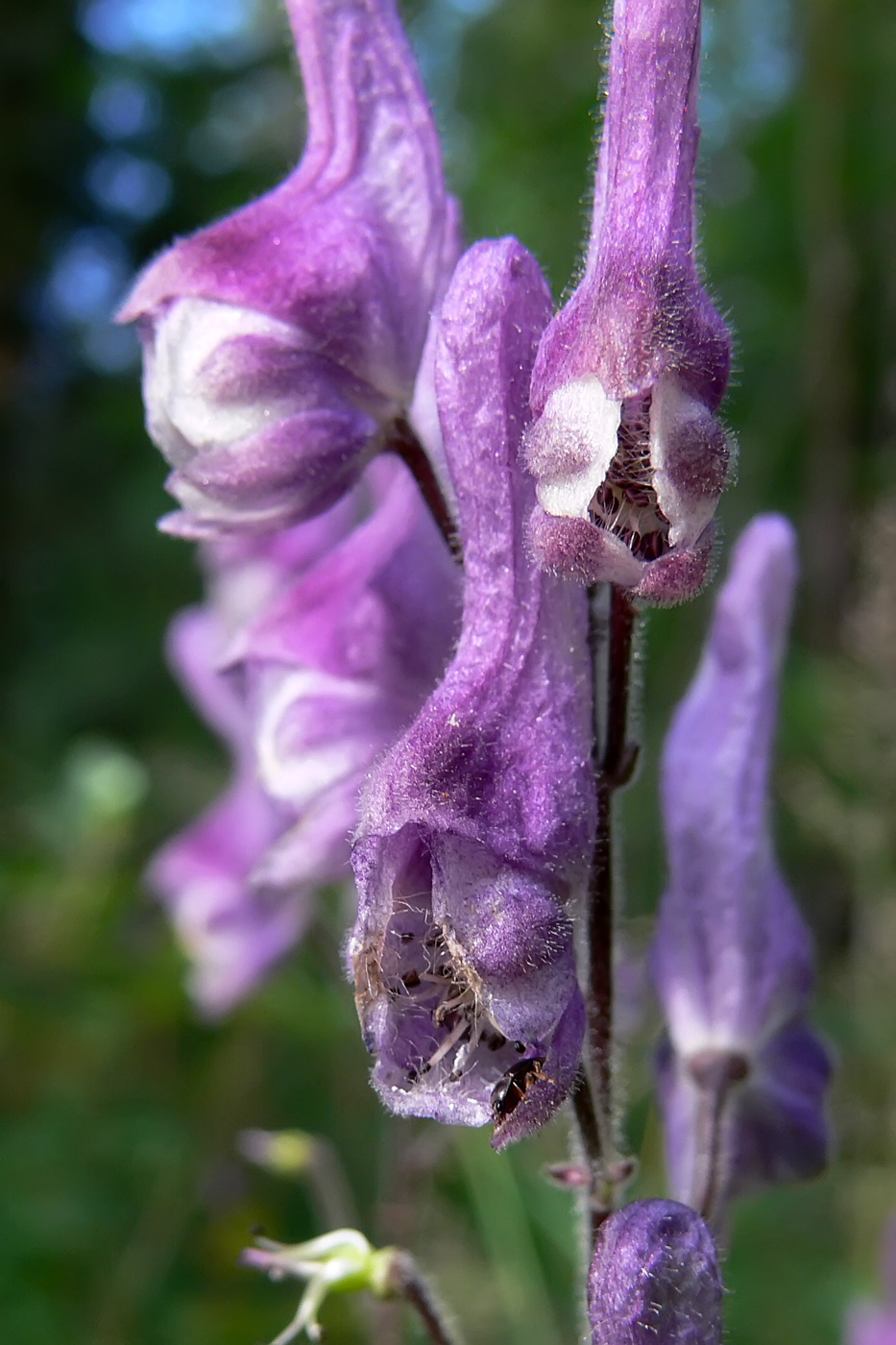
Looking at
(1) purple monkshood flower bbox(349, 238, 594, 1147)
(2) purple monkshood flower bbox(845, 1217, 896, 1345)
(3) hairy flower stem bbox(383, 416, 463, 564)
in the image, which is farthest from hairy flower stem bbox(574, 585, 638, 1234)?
(2) purple monkshood flower bbox(845, 1217, 896, 1345)

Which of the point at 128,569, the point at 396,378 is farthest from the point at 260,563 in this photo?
the point at 128,569

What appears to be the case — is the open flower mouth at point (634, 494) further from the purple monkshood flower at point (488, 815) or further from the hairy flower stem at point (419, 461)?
the hairy flower stem at point (419, 461)

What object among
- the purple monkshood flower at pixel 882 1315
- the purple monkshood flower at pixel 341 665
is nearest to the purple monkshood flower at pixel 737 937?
the purple monkshood flower at pixel 341 665

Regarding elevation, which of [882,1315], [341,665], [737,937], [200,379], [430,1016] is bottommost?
[882,1315]

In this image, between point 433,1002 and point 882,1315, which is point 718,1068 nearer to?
point 433,1002

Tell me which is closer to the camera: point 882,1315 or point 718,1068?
point 718,1068

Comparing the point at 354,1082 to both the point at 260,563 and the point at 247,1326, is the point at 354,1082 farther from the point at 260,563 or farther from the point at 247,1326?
the point at 260,563

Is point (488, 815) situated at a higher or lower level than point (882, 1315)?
higher

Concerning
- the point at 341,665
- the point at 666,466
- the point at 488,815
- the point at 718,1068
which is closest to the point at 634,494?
the point at 666,466
